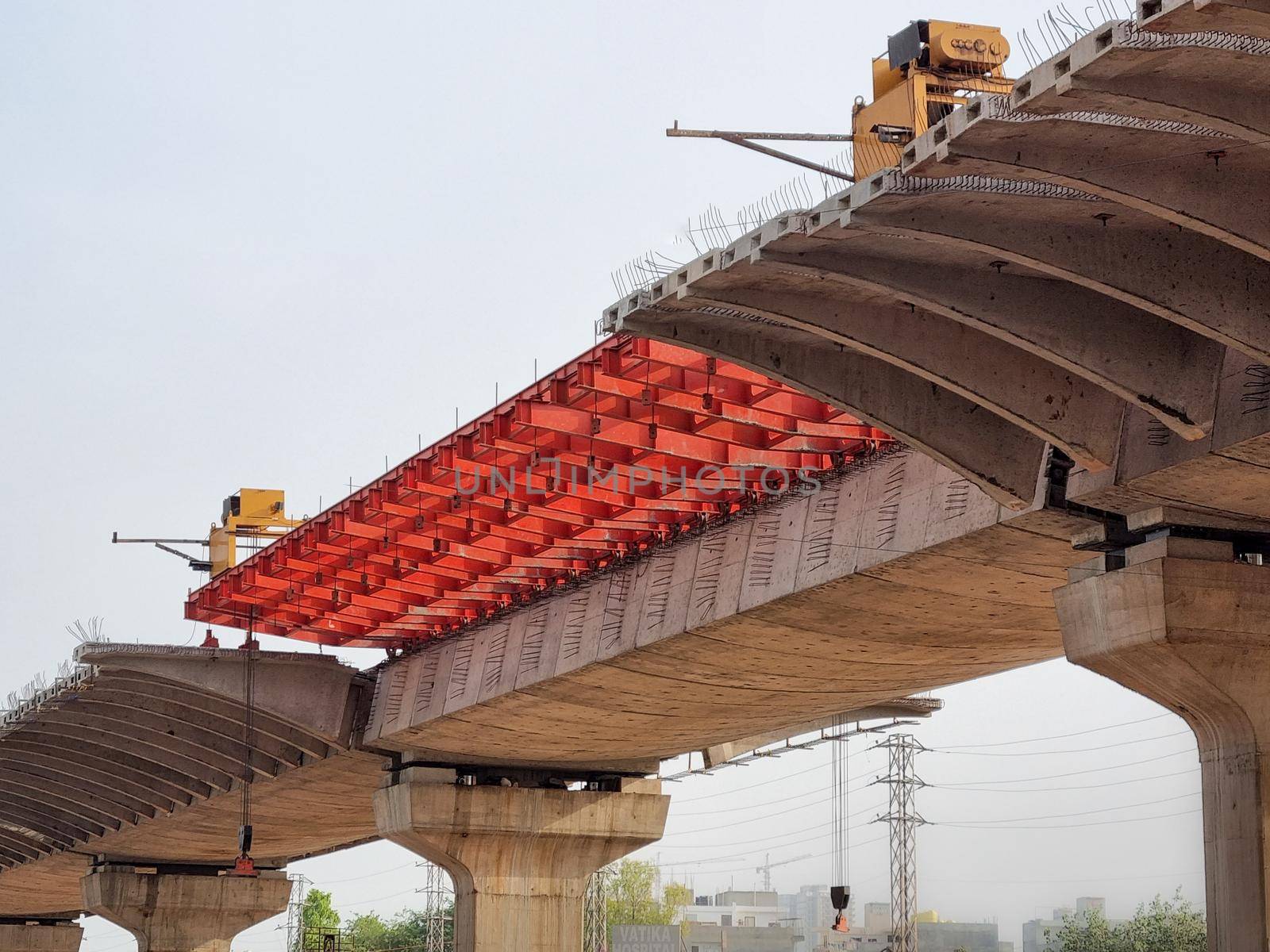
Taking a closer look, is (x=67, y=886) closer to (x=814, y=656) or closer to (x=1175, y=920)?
(x=1175, y=920)

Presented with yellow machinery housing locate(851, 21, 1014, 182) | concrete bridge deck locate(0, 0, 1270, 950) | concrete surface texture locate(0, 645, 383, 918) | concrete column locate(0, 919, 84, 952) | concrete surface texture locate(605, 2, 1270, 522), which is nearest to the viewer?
concrete surface texture locate(605, 2, 1270, 522)

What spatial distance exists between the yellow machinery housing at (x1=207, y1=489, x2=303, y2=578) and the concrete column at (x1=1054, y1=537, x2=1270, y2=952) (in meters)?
39.3

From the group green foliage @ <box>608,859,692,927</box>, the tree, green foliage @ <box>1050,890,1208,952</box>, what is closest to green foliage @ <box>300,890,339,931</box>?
the tree

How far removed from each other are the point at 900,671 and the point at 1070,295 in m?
16.9

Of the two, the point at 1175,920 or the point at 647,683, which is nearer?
the point at 647,683

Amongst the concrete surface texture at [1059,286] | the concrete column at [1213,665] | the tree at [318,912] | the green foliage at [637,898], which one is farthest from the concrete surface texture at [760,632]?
→ the tree at [318,912]

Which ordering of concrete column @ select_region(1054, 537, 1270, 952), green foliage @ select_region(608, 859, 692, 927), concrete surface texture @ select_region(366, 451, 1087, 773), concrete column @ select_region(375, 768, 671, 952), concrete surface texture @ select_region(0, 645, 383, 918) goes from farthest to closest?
green foliage @ select_region(608, 859, 692, 927), concrete column @ select_region(375, 768, 671, 952), concrete surface texture @ select_region(0, 645, 383, 918), concrete surface texture @ select_region(366, 451, 1087, 773), concrete column @ select_region(1054, 537, 1270, 952)

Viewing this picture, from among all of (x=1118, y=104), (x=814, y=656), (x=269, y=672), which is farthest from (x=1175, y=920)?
(x=1118, y=104)

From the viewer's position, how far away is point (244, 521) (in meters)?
57.2

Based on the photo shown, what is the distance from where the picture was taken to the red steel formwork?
1038 inches

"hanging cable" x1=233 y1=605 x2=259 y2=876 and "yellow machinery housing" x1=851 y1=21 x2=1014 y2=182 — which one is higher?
"yellow machinery housing" x1=851 y1=21 x2=1014 y2=182

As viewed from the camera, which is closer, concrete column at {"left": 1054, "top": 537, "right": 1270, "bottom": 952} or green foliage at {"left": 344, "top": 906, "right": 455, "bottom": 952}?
concrete column at {"left": 1054, "top": 537, "right": 1270, "bottom": 952}

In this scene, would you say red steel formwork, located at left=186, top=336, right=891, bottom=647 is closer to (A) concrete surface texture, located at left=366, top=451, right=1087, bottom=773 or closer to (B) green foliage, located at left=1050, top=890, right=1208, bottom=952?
(A) concrete surface texture, located at left=366, top=451, right=1087, bottom=773

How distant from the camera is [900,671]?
3356cm
